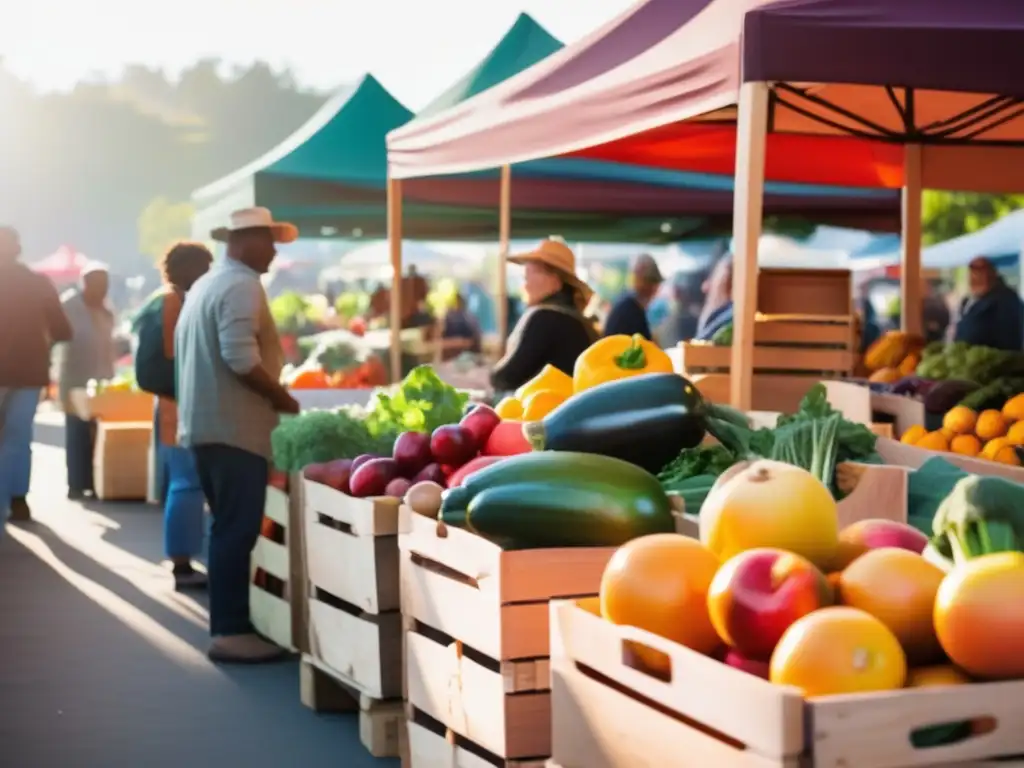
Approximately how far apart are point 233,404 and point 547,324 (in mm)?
1399

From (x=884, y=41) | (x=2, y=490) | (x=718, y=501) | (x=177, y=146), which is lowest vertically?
(x=2, y=490)

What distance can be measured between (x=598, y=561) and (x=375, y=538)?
1385 mm

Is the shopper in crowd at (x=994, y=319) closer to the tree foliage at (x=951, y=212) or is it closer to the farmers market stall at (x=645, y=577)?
the farmers market stall at (x=645, y=577)

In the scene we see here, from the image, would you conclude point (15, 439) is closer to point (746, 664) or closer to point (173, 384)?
point (173, 384)

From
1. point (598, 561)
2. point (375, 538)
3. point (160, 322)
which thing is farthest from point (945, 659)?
point (160, 322)

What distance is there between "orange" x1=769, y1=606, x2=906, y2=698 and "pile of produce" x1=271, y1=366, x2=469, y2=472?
320cm

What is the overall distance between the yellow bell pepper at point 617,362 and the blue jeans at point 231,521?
1.77 metres

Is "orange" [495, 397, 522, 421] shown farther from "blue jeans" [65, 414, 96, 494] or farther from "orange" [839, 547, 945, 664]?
"blue jeans" [65, 414, 96, 494]

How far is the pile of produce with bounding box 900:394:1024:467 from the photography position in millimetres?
5559

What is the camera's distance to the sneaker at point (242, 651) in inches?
257

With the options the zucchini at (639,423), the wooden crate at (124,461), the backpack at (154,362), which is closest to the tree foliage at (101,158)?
the wooden crate at (124,461)

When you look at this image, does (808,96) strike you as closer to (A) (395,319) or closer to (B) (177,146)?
(A) (395,319)

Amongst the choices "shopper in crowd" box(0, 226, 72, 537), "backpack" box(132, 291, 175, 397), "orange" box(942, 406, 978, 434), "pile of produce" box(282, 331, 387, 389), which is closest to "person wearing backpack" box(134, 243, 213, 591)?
"backpack" box(132, 291, 175, 397)

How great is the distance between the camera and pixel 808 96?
7.12m
